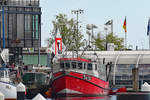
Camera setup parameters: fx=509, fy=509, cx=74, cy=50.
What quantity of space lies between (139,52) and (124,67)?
17.0 feet

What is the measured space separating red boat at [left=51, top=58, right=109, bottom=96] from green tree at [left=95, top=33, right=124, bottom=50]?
67.2 m

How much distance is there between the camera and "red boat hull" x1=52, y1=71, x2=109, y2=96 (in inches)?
2272

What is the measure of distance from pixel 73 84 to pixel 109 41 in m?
73.4

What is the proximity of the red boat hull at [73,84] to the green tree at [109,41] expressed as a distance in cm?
6779

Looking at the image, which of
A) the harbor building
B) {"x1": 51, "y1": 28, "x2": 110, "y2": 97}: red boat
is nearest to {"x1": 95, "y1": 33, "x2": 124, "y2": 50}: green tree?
the harbor building

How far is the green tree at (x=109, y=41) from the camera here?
425 feet

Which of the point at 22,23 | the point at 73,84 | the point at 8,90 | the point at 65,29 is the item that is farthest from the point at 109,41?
the point at 8,90

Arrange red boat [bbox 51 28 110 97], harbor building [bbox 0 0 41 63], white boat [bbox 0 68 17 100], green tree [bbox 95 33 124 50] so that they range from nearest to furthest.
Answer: white boat [bbox 0 68 17 100] → red boat [bbox 51 28 110 97] → harbor building [bbox 0 0 41 63] → green tree [bbox 95 33 124 50]

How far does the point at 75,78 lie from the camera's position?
5791 cm

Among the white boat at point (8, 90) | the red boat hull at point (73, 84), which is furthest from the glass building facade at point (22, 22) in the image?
the white boat at point (8, 90)

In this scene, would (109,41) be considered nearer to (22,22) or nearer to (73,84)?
(22,22)

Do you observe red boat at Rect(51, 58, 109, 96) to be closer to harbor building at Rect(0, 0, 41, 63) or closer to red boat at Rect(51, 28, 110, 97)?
red boat at Rect(51, 28, 110, 97)

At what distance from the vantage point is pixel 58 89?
58469mm

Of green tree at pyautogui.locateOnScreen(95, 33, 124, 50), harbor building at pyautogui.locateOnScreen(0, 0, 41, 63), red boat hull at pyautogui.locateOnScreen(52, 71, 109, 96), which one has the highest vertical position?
harbor building at pyautogui.locateOnScreen(0, 0, 41, 63)
